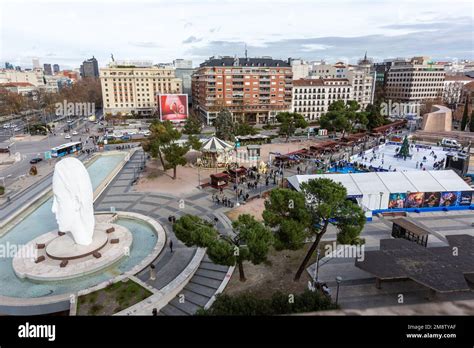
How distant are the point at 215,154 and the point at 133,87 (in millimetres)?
70143

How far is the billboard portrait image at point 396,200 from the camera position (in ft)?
103

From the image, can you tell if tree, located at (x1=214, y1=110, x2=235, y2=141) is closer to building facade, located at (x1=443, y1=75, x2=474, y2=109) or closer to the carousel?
the carousel

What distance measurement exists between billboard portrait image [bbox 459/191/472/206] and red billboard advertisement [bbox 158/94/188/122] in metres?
66.4

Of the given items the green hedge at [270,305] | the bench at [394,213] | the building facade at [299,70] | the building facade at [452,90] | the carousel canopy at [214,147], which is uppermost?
the building facade at [299,70]

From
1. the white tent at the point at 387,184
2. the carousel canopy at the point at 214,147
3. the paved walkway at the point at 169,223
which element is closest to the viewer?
the paved walkway at the point at 169,223

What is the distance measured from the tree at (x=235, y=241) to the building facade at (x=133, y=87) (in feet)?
312

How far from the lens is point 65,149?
183 ft

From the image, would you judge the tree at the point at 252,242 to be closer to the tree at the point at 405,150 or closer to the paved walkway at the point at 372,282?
the paved walkway at the point at 372,282

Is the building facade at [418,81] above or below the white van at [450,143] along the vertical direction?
above

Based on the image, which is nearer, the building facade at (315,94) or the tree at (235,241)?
the tree at (235,241)

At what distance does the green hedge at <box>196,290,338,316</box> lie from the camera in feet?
48.6

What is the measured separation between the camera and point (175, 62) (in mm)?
157250

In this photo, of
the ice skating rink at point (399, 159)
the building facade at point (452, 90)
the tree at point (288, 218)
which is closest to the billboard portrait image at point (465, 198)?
the ice skating rink at point (399, 159)

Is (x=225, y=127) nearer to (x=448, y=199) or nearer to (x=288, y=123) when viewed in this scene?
(x=288, y=123)
